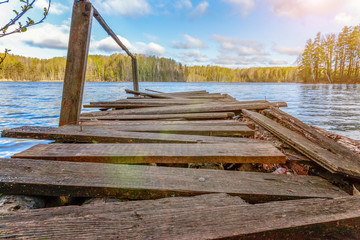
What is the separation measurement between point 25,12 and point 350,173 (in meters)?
2.38

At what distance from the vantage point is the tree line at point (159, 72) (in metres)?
69.7

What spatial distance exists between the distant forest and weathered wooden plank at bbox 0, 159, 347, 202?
870mm

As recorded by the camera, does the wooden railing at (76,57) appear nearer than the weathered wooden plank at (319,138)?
No

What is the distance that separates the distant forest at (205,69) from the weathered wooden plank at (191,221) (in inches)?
50.6

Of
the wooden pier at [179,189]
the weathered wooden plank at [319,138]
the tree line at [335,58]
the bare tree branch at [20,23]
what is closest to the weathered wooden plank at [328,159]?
the wooden pier at [179,189]

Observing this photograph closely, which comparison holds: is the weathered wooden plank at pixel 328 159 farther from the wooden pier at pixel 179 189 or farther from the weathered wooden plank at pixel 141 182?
the weathered wooden plank at pixel 141 182

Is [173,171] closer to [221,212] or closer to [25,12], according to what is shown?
[221,212]

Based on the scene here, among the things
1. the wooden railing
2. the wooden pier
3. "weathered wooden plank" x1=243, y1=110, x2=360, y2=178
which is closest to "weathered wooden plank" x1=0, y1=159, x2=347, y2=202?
the wooden pier

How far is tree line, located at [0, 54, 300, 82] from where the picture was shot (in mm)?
69688

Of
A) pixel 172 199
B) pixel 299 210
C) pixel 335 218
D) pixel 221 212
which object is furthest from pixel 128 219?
pixel 335 218

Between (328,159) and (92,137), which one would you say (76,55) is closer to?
(92,137)

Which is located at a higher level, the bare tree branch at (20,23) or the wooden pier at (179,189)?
the bare tree branch at (20,23)

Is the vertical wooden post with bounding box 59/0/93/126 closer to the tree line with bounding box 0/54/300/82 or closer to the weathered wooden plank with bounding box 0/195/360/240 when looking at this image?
the weathered wooden plank with bounding box 0/195/360/240

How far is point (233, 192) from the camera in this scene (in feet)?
3.65
